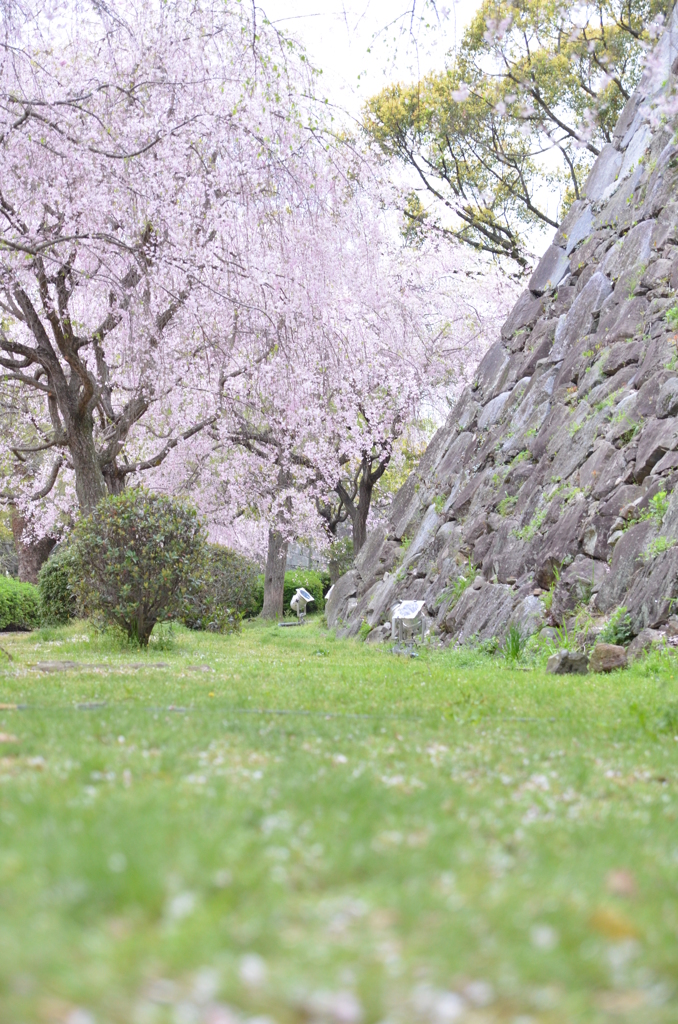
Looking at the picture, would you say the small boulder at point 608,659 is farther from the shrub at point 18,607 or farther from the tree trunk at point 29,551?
the tree trunk at point 29,551

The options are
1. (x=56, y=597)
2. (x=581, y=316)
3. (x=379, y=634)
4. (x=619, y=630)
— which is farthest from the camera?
(x=56, y=597)

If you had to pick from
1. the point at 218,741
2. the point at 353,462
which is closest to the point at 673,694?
the point at 218,741

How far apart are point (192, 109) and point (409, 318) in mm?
11896

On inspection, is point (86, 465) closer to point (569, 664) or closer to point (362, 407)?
point (362, 407)

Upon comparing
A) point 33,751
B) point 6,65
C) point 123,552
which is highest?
point 6,65

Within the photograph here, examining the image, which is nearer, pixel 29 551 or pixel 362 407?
pixel 362 407

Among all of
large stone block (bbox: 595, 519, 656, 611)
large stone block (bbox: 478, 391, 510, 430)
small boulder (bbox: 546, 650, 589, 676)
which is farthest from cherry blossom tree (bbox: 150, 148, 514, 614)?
small boulder (bbox: 546, 650, 589, 676)

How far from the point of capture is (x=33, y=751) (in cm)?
456

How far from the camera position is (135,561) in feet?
47.6

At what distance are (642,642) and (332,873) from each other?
7.98 meters

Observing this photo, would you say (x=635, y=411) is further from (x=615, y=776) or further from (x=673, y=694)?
(x=615, y=776)

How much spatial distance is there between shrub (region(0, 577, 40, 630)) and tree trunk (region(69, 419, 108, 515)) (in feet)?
16.2

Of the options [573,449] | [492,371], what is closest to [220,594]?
[492,371]

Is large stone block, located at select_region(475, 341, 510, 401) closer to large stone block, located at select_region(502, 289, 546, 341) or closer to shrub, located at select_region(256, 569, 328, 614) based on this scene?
large stone block, located at select_region(502, 289, 546, 341)
